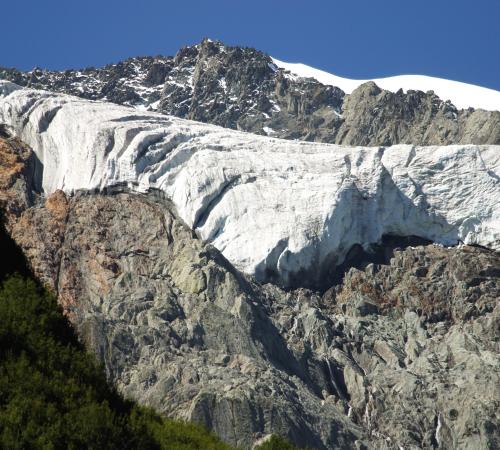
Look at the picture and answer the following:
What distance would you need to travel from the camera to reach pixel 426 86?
181 metres

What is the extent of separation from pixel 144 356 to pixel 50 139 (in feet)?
98.1

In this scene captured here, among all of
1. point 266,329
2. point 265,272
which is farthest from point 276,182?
point 266,329

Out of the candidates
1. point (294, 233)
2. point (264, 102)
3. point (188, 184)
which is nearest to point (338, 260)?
point (294, 233)

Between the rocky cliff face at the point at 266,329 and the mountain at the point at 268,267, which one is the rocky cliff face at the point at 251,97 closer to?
the mountain at the point at 268,267

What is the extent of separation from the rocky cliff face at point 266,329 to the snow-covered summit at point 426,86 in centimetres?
7063

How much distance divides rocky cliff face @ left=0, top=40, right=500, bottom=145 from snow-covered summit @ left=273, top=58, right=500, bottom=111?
759cm

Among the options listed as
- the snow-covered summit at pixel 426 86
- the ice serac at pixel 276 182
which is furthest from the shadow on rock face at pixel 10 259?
the snow-covered summit at pixel 426 86

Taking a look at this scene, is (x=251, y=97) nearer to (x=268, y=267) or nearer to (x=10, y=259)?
(x=268, y=267)

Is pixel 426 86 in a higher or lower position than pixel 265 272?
higher

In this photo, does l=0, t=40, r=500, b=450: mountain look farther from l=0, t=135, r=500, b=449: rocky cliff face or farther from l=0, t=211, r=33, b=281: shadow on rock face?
l=0, t=211, r=33, b=281: shadow on rock face

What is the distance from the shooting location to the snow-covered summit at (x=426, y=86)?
556ft

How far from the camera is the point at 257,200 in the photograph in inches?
3900

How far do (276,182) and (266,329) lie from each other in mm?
15766

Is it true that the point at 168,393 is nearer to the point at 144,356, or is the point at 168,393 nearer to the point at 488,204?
the point at 144,356
